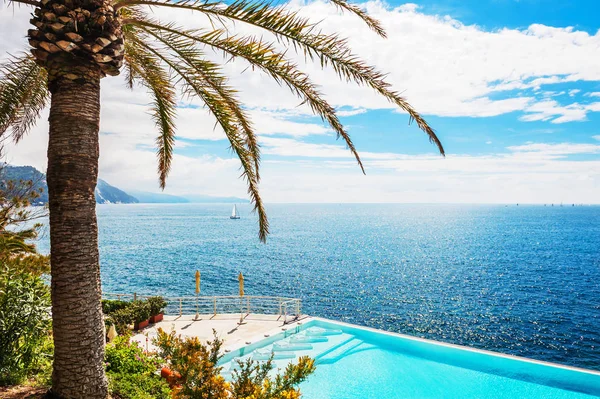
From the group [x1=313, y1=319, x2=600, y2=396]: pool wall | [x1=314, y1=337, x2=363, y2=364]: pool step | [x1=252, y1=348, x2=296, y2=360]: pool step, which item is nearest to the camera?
[x1=313, y1=319, x2=600, y2=396]: pool wall

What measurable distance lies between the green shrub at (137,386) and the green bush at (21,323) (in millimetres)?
1294

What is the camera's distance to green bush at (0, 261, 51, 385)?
6188mm

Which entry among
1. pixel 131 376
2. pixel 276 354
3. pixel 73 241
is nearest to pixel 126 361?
pixel 131 376

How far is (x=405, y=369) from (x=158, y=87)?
37.3 ft

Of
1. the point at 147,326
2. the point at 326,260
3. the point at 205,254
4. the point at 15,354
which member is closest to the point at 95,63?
the point at 15,354

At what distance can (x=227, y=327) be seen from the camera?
1505 cm

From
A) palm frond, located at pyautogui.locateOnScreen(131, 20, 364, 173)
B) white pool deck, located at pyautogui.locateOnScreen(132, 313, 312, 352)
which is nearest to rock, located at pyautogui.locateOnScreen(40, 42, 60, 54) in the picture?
palm frond, located at pyautogui.locateOnScreen(131, 20, 364, 173)

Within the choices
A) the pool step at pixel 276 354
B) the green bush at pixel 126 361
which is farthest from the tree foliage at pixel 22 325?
the pool step at pixel 276 354

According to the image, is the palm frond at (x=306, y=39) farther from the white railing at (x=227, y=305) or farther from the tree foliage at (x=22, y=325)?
the white railing at (x=227, y=305)

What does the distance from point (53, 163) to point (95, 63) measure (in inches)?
48.7

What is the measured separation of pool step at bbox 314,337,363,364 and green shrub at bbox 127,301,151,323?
666cm

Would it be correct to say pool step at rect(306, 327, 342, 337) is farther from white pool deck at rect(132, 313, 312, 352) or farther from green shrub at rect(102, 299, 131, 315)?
green shrub at rect(102, 299, 131, 315)

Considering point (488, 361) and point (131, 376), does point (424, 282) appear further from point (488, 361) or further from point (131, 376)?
point (131, 376)

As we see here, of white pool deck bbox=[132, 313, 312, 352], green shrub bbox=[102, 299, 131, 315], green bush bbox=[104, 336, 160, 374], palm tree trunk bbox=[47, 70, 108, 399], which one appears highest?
palm tree trunk bbox=[47, 70, 108, 399]
